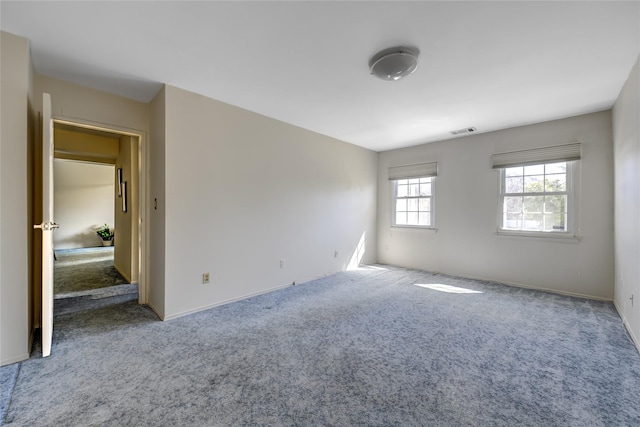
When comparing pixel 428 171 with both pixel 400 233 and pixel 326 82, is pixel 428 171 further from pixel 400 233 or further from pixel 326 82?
pixel 326 82

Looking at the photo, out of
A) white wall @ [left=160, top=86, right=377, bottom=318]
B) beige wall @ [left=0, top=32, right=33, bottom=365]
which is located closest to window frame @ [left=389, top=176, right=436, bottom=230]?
white wall @ [left=160, top=86, right=377, bottom=318]

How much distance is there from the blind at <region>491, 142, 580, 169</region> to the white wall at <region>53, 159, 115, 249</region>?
32.6 feet

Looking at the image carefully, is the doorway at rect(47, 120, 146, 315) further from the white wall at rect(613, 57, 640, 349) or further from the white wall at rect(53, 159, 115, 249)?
the white wall at rect(613, 57, 640, 349)

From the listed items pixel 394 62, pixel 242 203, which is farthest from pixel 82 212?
pixel 394 62

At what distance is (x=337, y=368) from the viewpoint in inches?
76.3

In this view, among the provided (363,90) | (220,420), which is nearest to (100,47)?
(363,90)

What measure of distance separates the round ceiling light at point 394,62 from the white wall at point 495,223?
9.00 feet

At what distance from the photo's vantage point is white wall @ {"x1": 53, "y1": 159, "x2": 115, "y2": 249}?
825cm

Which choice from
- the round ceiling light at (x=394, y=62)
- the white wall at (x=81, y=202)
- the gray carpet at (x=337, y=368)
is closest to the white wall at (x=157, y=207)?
the gray carpet at (x=337, y=368)

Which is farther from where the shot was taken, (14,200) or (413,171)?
(413,171)

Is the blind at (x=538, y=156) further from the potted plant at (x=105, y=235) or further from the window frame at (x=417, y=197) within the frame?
the potted plant at (x=105, y=235)

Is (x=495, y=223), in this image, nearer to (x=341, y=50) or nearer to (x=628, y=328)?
(x=628, y=328)

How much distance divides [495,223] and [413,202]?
1.47m

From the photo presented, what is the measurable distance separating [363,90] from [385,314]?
2.45 meters
